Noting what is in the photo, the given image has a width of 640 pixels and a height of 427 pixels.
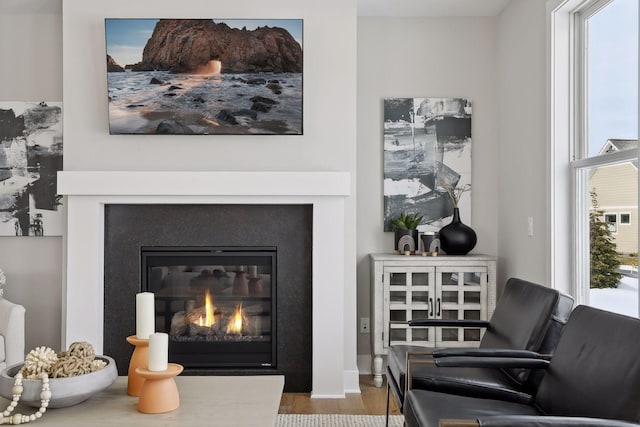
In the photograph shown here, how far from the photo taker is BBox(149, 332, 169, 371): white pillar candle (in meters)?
1.79

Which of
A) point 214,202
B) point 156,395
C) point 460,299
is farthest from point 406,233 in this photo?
point 156,395

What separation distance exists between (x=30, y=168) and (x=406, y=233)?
262 centimetres

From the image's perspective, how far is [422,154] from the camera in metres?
4.11

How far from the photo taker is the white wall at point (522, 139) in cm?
330

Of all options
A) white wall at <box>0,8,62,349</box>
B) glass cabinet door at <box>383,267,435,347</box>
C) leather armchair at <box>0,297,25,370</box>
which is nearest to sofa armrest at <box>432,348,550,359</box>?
glass cabinet door at <box>383,267,435,347</box>

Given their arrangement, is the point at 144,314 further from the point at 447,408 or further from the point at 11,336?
the point at 11,336

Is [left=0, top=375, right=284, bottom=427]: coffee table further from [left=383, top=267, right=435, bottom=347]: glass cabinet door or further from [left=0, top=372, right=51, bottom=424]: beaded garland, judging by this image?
[left=383, top=267, right=435, bottom=347]: glass cabinet door

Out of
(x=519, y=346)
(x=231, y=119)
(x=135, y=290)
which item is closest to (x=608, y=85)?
(x=519, y=346)

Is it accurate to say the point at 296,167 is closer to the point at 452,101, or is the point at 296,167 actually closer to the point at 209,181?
the point at 209,181

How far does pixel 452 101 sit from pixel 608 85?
1449 millimetres

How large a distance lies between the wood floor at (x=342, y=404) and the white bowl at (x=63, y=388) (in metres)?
1.56

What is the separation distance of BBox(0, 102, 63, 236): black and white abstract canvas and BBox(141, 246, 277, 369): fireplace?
895mm

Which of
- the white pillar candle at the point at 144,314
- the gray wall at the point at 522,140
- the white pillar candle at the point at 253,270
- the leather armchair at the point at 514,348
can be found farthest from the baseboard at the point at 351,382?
the white pillar candle at the point at 144,314

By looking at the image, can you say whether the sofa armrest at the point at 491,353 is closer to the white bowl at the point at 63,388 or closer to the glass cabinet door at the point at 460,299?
the white bowl at the point at 63,388
